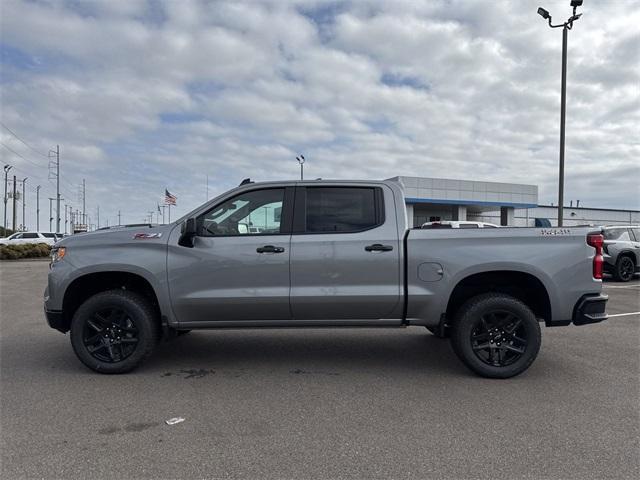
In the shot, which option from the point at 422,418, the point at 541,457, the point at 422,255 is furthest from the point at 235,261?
the point at 541,457

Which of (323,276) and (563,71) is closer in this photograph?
(323,276)

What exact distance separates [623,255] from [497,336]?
11.5 m

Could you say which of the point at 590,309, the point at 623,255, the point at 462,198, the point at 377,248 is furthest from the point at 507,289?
the point at 462,198

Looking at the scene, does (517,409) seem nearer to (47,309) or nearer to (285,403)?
(285,403)

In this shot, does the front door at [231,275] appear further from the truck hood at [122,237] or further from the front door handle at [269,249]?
the truck hood at [122,237]

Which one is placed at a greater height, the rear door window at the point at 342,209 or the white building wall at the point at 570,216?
the white building wall at the point at 570,216

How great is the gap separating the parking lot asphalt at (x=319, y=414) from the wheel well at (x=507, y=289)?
67cm

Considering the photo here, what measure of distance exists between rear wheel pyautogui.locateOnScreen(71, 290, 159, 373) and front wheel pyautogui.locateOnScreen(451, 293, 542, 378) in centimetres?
313

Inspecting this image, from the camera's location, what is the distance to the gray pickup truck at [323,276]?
15.4ft

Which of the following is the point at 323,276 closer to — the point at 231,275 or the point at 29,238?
the point at 231,275

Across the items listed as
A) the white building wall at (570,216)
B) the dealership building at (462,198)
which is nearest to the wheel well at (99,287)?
the dealership building at (462,198)

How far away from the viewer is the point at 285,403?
4062mm

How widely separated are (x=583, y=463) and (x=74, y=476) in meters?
3.21

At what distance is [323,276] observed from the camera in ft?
15.5
